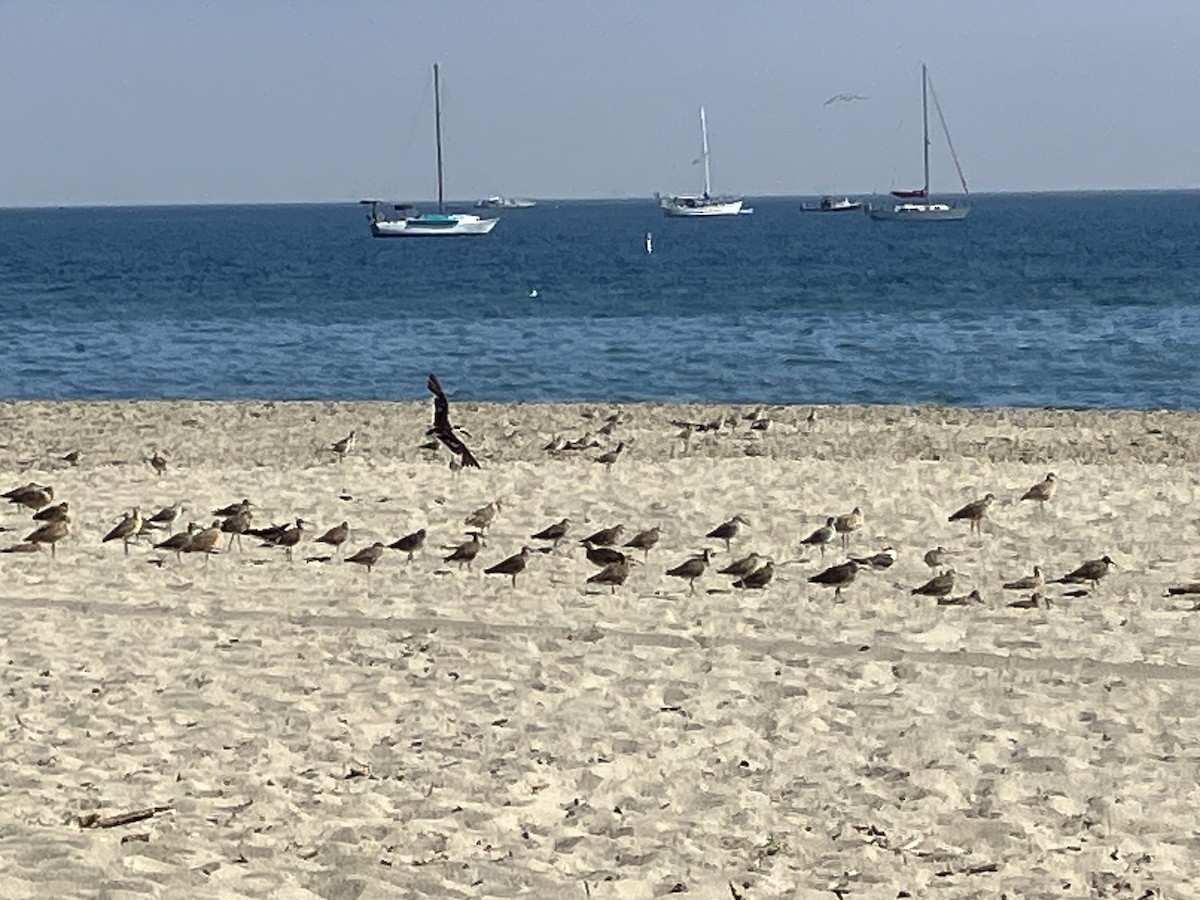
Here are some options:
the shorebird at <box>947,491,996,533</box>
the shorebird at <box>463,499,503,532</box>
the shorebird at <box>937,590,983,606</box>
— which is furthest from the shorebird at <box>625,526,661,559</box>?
the shorebird at <box>947,491,996,533</box>

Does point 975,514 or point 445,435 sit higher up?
point 445,435

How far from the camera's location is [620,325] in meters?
48.4

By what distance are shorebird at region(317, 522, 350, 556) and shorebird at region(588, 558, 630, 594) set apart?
2.12 metres

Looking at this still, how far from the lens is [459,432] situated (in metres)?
24.4

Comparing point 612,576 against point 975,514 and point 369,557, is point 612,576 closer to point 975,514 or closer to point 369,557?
point 369,557

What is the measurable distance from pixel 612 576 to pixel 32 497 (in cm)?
578

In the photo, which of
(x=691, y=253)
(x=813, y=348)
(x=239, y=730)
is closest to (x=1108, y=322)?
(x=813, y=348)

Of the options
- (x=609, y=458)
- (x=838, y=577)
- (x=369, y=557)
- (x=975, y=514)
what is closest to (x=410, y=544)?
(x=369, y=557)

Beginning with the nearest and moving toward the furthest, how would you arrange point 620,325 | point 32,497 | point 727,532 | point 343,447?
point 727,532
point 32,497
point 343,447
point 620,325

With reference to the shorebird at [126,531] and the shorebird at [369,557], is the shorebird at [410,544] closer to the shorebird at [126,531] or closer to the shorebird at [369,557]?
the shorebird at [369,557]

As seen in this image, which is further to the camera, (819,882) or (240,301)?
(240,301)

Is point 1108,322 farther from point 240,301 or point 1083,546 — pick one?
point 1083,546

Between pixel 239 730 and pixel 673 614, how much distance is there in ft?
12.1

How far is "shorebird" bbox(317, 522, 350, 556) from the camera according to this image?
14266 millimetres
